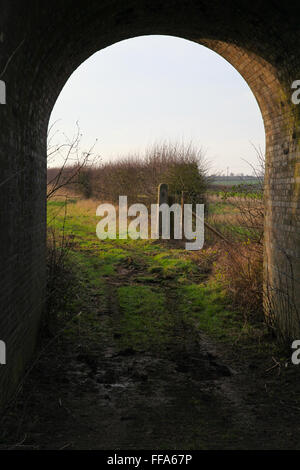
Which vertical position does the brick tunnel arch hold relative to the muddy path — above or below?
above

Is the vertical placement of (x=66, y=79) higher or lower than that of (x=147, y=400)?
higher

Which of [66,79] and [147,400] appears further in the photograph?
[66,79]

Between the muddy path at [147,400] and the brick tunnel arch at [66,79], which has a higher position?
the brick tunnel arch at [66,79]

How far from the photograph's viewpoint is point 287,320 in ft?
21.5

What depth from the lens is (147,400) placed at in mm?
5027

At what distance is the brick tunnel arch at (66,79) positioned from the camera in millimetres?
4215

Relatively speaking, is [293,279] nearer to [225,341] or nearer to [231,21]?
[225,341]

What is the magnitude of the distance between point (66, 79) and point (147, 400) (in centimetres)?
451

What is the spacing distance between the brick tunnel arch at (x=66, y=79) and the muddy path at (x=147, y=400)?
1.46 ft

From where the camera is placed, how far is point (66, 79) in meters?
6.77

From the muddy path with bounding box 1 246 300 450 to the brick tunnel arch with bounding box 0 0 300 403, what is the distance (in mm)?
445

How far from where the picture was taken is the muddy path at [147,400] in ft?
13.5

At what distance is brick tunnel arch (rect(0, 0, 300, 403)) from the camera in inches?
166
